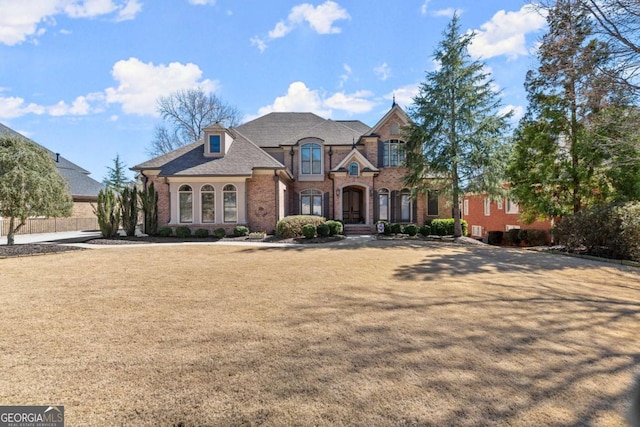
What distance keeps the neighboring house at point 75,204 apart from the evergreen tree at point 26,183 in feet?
33.8

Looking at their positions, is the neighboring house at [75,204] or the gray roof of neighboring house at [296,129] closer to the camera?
the neighboring house at [75,204]

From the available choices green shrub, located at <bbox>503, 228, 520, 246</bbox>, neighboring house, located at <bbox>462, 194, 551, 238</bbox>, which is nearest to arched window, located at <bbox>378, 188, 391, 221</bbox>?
neighboring house, located at <bbox>462, 194, 551, 238</bbox>

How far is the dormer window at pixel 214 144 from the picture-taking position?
19.8 metres

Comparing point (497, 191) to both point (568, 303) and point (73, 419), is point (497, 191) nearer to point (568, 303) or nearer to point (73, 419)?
point (568, 303)

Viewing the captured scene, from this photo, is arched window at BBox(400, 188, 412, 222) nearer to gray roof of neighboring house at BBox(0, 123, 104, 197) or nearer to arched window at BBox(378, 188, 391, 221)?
arched window at BBox(378, 188, 391, 221)

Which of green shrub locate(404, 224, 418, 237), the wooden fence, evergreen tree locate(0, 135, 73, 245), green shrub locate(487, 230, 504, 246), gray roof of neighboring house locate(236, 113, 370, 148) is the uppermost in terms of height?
gray roof of neighboring house locate(236, 113, 370, 148)

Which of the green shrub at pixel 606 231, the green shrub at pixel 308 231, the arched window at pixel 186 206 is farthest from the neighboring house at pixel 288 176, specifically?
the green shrub at pixel 606 231

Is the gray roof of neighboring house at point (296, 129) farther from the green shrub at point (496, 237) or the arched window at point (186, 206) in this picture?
the green shrub at point (496, 237)

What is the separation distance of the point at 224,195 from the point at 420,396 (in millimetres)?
17364

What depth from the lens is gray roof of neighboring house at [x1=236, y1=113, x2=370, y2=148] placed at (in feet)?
79.6

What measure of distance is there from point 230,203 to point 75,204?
1763 cm

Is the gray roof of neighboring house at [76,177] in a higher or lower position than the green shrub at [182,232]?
higher

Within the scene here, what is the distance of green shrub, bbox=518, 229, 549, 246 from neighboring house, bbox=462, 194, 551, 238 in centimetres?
93

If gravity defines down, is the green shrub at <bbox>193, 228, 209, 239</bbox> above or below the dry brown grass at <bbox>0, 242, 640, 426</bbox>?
above
